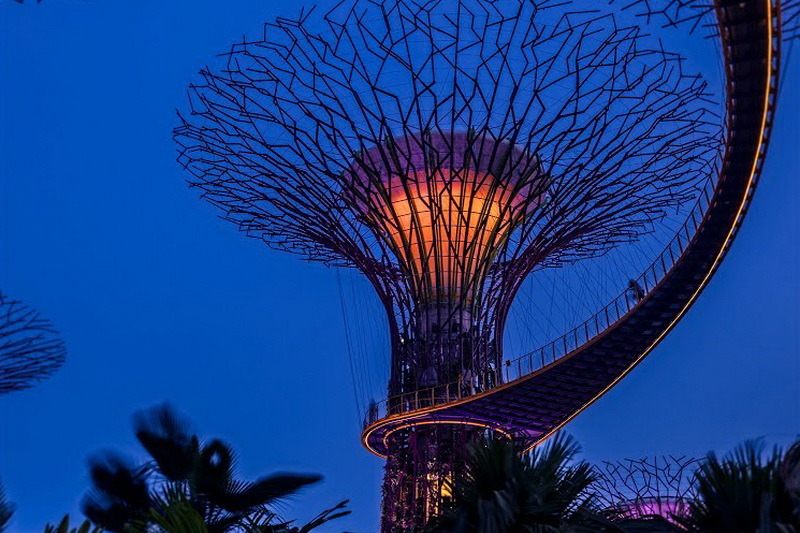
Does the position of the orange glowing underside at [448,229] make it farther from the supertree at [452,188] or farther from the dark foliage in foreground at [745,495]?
the dark foliage in foreground at [745,495]

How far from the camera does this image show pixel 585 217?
29203 mm

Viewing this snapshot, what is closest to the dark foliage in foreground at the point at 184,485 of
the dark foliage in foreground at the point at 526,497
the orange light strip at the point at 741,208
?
the dark foliage in foreground at the point at 526,497

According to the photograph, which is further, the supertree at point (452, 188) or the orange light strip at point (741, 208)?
the supertree at point (452, 188)

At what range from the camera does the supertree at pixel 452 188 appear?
2623cm

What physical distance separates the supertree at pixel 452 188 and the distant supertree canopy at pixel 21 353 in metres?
8.24

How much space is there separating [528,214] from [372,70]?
6229mm

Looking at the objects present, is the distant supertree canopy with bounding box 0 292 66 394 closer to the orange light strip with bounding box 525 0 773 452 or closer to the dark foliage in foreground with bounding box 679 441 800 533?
the orange light strip with bounding box 525 0 773 452

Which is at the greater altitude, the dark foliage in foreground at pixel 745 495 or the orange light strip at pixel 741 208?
the orange light strip at pixel 741 208

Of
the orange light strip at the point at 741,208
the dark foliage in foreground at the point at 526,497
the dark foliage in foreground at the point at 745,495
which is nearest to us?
the dark foliage in foreground at the point at 745,495

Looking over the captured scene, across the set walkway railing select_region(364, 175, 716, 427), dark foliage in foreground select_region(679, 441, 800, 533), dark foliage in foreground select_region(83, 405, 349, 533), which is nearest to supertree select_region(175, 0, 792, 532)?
walkway railing select_region(364, 175, 716, 427)

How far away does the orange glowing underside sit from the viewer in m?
28.0

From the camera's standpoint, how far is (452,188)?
1116 inches

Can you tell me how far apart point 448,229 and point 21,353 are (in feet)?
40.5

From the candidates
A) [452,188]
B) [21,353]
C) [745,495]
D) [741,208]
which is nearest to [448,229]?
[452,188]
